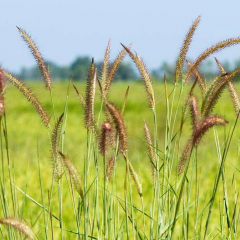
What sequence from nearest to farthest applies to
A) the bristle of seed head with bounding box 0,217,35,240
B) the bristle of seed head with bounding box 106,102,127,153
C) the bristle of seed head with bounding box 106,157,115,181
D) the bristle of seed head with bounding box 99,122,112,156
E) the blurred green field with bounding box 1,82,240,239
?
the bristle of seed head with bounding box 0,217,35,240
the bristle of seed head with bounding box 106,102,127,153
the bristle of seed head with bounding box 99,122,112,156
the bristle of seed head with bounding box 106,157,115,181
the blurred green field with bounding box 1,82,240,239

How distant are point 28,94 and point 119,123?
0.31m

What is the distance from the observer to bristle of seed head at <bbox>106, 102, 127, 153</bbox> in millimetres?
1444

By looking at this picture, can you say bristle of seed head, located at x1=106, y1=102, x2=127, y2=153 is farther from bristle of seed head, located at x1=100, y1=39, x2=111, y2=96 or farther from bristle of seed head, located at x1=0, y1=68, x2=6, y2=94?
bristle of seed head, located at x1=0, y1=68, x2=6, y2=94

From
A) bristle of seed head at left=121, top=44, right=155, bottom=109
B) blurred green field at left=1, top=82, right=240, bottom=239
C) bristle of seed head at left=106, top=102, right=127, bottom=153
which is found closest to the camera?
bristle of seed head at left=106, top=102, right=127, bottom=153

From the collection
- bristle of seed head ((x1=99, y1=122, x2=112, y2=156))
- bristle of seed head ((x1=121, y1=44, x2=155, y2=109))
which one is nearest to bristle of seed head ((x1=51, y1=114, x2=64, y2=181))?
bristle of seed head ((x1=99, y1=122, x2=112, y2=156))

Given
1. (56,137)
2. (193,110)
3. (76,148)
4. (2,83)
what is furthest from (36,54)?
(76,148)

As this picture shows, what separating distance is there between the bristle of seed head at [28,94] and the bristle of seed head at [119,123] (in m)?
0.26

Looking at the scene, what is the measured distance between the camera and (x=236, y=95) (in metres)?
1.82

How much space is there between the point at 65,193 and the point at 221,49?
446 cm

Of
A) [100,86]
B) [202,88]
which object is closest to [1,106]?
[100,86]

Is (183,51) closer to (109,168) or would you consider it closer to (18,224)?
(109,168)

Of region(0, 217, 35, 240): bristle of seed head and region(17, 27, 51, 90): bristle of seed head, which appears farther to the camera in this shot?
region(17, 27, 51, 90): bristle of seed head

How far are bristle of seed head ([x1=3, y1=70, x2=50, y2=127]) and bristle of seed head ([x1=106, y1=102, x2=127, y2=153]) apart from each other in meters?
0.26

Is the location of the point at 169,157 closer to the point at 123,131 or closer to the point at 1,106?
the point at 123,131
